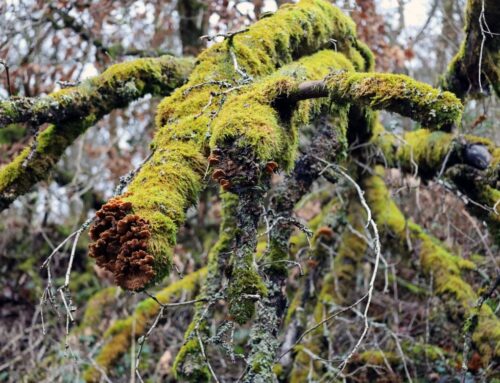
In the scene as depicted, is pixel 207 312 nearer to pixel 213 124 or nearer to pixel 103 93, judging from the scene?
pixel 213 124

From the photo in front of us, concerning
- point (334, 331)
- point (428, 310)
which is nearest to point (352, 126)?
point (428, 310)

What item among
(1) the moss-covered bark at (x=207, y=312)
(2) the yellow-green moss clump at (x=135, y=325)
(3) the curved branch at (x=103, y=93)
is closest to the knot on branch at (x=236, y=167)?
(1) the moss-covered bark at (x=207, y=312)

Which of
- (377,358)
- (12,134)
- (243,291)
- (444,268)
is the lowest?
(377,358)

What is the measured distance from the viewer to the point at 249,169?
2.11 meters

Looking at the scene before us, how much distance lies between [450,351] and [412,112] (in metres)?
3.72

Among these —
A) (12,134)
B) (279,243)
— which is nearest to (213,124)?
(279,243)

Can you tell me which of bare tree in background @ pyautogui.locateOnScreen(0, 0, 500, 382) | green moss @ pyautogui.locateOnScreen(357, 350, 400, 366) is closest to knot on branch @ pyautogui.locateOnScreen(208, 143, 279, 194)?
Result: bare tree in background @ pyautogui.locateOnScreen(0, 0, 500, 382)

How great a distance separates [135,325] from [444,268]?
3109 mm

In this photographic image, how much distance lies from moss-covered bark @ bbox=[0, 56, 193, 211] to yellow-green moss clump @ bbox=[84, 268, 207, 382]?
2.33m

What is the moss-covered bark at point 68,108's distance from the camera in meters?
3.21

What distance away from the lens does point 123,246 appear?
1.81 m

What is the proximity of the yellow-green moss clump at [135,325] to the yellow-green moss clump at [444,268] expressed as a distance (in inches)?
76.1

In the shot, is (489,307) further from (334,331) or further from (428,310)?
(334,331)

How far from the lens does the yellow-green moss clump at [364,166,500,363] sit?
13.5 feet
